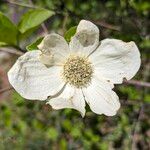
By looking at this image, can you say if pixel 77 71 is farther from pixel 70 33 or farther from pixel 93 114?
pixel 93 114

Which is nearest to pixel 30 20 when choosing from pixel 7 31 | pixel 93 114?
pixel 7 31

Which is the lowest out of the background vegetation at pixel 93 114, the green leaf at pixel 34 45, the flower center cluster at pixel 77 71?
the background vegetation at pixel 93 114

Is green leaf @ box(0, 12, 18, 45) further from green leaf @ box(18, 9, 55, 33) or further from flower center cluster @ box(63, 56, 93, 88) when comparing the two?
flower center cluster @ box(63, 56, 93, 88)

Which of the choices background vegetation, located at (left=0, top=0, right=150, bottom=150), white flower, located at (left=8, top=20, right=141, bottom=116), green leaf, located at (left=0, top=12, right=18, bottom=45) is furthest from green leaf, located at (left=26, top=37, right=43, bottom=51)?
background vegetation, located at (left=0, top=0, right=150, bottom=150)

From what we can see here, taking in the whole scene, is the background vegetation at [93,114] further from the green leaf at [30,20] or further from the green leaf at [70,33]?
the green leaf at [70,33]

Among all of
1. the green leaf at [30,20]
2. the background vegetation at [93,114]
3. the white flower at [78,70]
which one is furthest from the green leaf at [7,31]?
the background vegetation at [93,114]
